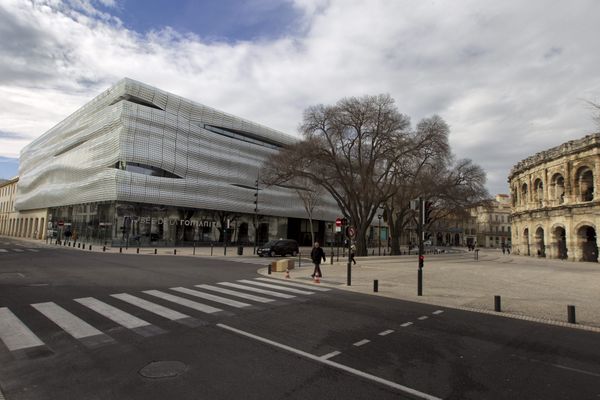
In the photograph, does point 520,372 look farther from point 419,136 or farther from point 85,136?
point 85,136

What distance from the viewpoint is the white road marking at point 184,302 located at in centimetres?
900

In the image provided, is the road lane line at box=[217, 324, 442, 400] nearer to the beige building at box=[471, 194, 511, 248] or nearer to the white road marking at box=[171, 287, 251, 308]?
the white road marking at box=[171, 287, 251, 308]

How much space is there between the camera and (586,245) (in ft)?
132

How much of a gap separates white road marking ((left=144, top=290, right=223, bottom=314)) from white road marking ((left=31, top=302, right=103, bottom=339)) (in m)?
2.44

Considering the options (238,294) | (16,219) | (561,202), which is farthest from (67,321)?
(16,219)

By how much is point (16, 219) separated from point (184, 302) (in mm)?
89142

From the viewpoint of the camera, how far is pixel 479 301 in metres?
11.7

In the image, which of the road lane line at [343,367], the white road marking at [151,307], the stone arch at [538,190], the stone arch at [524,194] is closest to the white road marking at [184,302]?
the white road marking at [151,307]

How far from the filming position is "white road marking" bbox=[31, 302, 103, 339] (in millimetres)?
6772

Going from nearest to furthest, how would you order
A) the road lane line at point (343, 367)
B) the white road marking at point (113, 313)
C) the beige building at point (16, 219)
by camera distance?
the road lane line at point (343, 367)
the white road marking at point (113, 313)
the beige building at point (16, 219)

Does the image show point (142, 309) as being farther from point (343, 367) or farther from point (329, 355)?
point (343, 367)

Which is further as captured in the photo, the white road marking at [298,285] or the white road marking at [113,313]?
the white road marking at [298,285]

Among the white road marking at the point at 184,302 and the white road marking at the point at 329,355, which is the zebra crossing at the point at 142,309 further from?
the white road marking at the point at 329,355

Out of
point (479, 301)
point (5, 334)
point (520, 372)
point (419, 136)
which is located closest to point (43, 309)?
point (5, 334)
